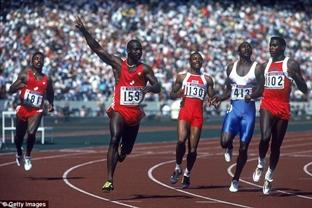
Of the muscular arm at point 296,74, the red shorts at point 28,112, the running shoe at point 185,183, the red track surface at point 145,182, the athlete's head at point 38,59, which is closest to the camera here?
the red track surface at point 145,182

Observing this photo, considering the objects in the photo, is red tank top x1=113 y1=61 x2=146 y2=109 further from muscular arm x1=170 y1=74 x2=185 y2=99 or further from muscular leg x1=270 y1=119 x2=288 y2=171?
muscular leg x1=270 y1=119 x2=288 y2=171

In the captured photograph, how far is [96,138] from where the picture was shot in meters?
31.9

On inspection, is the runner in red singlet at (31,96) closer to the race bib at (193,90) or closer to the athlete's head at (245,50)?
the race bib at (193,90)

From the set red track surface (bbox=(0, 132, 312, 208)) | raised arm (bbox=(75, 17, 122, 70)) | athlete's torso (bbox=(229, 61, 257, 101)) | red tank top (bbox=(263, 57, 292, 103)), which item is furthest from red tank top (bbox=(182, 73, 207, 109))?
raised arm (bbox=(75, 17, 122, 70))

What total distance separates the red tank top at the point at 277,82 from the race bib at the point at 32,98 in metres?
4.79

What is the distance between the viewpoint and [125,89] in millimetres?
13531

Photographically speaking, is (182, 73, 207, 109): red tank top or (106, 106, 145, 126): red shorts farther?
(182, 73, 207, 109): red tank top

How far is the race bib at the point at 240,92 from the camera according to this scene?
1457cm

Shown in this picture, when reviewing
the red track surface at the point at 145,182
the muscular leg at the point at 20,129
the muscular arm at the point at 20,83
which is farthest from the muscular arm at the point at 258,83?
the muscular leg at the point at 20,129

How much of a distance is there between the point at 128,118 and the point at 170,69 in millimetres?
34856

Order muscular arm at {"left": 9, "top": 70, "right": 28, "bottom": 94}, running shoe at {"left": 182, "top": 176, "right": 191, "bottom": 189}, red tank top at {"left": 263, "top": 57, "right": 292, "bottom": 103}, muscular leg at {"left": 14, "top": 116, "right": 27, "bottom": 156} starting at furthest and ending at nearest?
1. muscular leg at {"left": 14, "top": 116, "right": 27, "bottom": 156}
2. muscular arm at {"left": 9, "top": 70, "right": 28, "bottom": 94}
3. running shoe at {"left": 182, "top": 176, "right": 191, "bottom": 189}
4. red tank top at {"left": 263, "top": 57, "right": 292, "bottom": 103}

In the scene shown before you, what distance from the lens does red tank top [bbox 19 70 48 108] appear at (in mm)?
17547

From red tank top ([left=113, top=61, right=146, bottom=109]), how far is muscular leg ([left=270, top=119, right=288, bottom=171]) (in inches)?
79.0

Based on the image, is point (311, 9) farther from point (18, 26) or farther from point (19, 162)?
point (19, 162)
